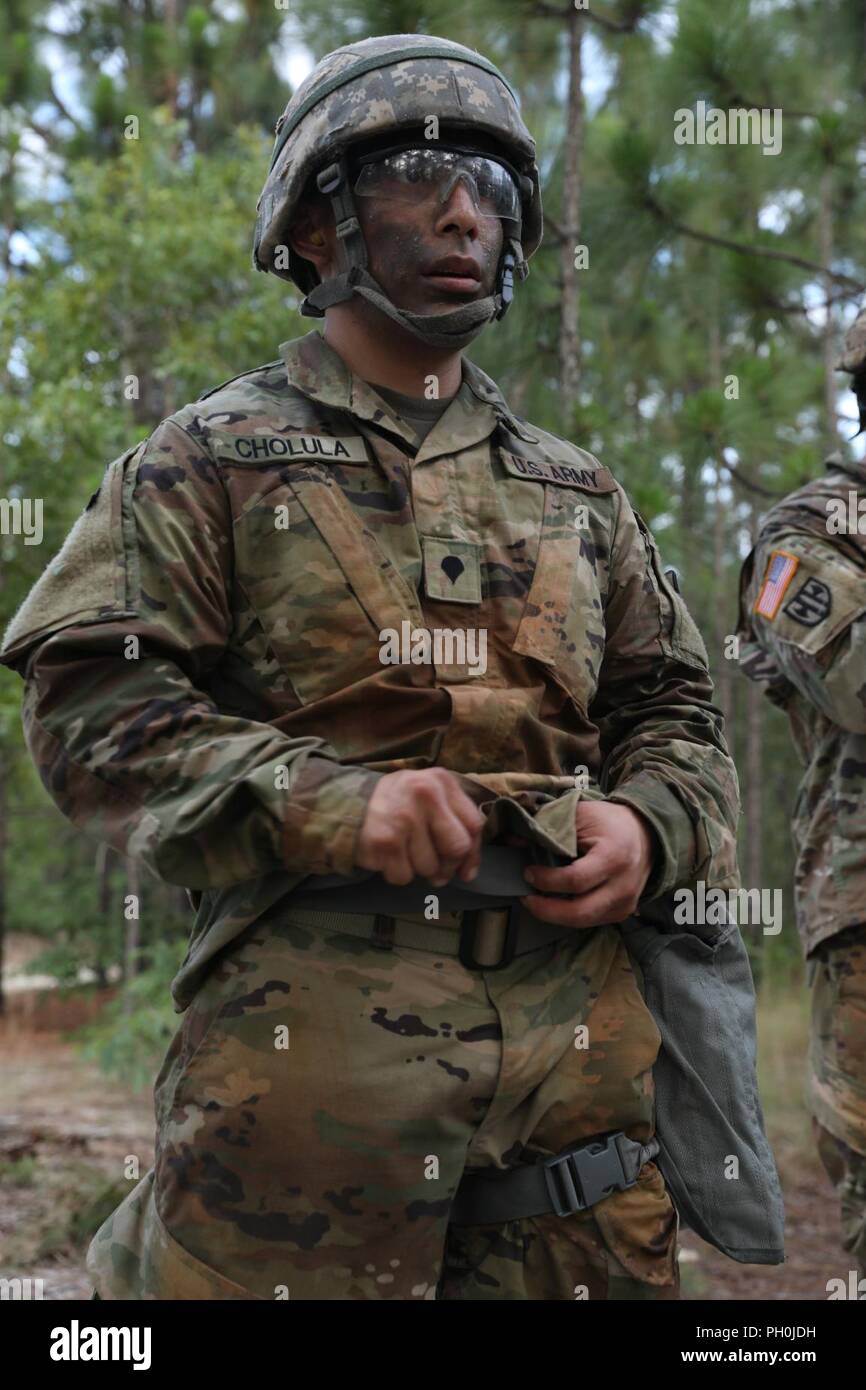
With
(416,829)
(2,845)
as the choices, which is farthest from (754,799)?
(416,829)

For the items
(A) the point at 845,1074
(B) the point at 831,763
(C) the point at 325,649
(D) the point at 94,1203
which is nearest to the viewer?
(C) the point at 325,649

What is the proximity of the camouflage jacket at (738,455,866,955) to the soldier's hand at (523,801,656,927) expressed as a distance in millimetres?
1562

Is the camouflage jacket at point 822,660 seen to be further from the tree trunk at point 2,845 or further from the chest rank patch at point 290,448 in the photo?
the tree trunk at point 2,845

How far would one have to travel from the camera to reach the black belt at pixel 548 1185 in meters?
2.00

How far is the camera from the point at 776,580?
3.61 meters

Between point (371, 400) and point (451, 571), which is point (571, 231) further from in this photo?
point (451, 571)

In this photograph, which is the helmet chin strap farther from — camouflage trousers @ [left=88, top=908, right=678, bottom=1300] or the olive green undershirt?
camouflage trousers @ [left=88, top=908, right=678, bottom=1300]

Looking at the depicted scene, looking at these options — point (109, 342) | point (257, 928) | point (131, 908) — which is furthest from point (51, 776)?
point (109, 342)

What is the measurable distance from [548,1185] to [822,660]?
1.79m

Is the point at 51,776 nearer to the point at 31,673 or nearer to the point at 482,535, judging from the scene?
the point at 31,673

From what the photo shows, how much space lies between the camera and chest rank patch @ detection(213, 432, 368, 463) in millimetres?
2062

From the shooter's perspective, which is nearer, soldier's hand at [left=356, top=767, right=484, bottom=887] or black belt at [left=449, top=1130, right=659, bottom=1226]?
soldier's hand at [left=356, top=767, right=484, bottom=887]
